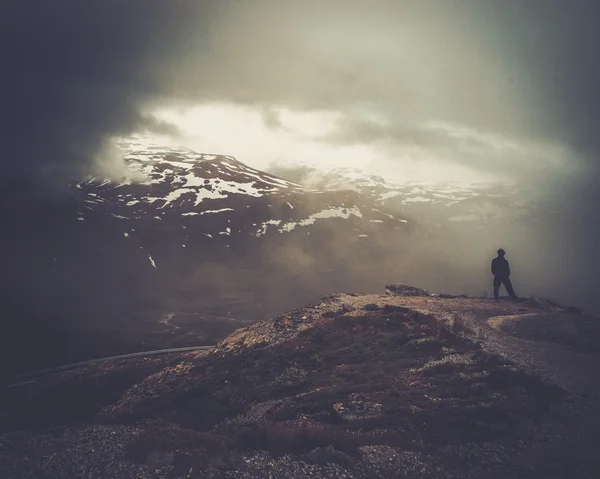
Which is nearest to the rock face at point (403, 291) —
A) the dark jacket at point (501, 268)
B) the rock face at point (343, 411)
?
the dark jacket at point (501, 268)

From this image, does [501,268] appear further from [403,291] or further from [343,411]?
[343,411]

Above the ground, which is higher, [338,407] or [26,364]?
[338,407]

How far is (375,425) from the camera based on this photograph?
62.2ft

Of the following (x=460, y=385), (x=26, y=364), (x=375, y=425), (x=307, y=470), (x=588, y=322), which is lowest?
(x=26, y=364)

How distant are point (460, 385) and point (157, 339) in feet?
483

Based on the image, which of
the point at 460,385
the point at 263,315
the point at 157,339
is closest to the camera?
the point at 460,385

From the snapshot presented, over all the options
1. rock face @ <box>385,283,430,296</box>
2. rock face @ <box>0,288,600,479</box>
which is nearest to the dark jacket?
rock face @ <box>0,288,600,479</box>

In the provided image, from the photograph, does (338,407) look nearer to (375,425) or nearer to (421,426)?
(375,425)

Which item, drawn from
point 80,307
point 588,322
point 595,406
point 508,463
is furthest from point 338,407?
point 80,307

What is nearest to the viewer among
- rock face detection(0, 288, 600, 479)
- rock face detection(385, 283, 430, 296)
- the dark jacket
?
rock face detection(0, 288, 600, 479)

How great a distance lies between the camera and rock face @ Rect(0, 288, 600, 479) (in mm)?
16859

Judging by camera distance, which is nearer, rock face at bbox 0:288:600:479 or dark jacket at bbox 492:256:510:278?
rock face at bbox 0:288:600:479

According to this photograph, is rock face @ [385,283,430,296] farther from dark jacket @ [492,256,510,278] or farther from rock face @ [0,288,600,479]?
rock face @ [0,288,600,479]

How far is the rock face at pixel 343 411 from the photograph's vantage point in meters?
16.9
